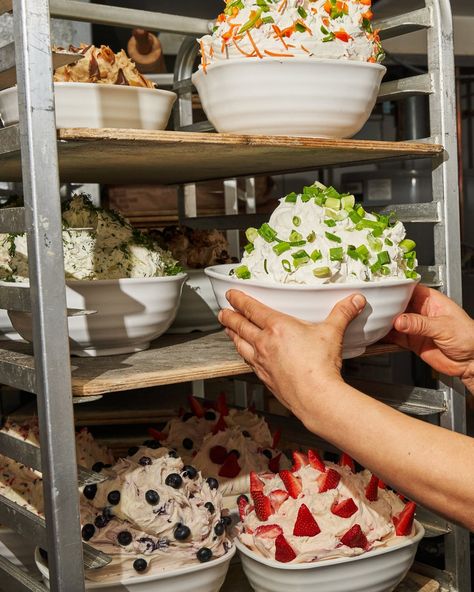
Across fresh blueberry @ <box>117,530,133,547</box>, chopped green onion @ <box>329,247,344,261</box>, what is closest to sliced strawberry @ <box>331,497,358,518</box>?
fresh blueberry @ <box>117,530,133,547</box>

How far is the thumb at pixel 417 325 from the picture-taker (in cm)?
143

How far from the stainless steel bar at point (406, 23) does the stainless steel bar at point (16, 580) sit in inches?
49.6

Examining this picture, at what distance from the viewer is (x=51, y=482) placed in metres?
1.11

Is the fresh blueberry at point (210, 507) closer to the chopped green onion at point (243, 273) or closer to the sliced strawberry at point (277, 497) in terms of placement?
the sliced strawberry at point (277, 497)

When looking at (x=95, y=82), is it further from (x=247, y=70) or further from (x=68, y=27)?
(x=68, y=27)

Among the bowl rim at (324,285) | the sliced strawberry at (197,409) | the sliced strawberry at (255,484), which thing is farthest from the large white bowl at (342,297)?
the sliced strawberry at (197,409)

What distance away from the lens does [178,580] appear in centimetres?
139

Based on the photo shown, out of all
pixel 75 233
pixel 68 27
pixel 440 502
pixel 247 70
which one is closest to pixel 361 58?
pixel 247 70

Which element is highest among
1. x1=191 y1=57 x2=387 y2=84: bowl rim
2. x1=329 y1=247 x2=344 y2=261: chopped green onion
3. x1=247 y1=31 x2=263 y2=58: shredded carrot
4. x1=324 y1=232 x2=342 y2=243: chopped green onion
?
x1=247 y1=31 x2=263 y2=58: shredded carrot

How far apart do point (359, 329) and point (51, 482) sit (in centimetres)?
56

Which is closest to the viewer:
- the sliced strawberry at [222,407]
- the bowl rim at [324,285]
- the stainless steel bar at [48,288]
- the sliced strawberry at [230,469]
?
the stainless steel bar at [48,288]

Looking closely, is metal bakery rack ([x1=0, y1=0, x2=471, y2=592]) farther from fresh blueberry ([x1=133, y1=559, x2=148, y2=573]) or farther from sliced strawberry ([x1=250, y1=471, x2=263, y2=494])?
sliced strawberry ([x1=250, y1=471, x2=263, y2=494])

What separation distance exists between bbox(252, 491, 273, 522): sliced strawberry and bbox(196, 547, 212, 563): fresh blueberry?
0.41 ft

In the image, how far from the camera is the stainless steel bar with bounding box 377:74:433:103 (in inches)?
63.4
